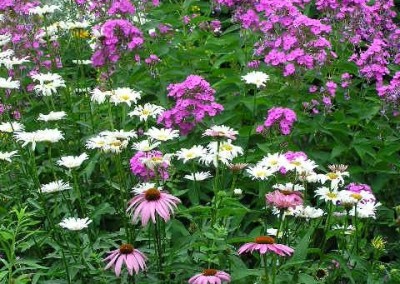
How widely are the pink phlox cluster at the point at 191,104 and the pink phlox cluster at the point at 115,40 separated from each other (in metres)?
0.71

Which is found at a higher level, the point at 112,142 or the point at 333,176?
the point at 112,142

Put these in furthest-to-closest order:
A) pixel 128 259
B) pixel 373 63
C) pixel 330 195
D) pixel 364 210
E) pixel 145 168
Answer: pixel 373 63 → pixel 145 168 → pixel 364 210 → pixel 330 195 → pixel 128 259

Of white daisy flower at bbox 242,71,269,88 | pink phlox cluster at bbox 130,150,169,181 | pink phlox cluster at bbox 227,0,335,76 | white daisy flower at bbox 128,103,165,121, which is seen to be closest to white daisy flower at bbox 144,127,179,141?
pink phlox cluster at bbox 130,150,169,181

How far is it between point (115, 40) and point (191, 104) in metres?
0.84

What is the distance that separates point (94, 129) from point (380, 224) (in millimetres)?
1729

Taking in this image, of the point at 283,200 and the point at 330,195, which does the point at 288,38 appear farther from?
the point at 283,200

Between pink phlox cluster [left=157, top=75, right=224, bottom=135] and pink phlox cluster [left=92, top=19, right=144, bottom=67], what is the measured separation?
0.71 m

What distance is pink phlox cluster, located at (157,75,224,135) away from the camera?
3.88 meters

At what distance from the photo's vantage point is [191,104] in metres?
3.90

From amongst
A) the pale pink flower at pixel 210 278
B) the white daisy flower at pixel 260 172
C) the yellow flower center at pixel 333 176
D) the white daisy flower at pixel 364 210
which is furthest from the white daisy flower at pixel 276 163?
the pale pink flower at pixel 210 278

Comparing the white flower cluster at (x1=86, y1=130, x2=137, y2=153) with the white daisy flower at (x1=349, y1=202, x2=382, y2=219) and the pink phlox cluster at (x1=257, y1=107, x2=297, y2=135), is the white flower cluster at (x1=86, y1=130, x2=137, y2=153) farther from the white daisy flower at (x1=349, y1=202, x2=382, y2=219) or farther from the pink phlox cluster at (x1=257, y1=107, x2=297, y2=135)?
the white daisy flower at (x1=349, y1=202, x2=382, y2=219)

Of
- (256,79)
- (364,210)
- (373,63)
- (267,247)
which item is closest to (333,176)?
(364,210)

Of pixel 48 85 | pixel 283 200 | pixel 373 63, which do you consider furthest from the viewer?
pixel 373 63

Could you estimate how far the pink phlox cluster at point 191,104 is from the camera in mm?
3875
